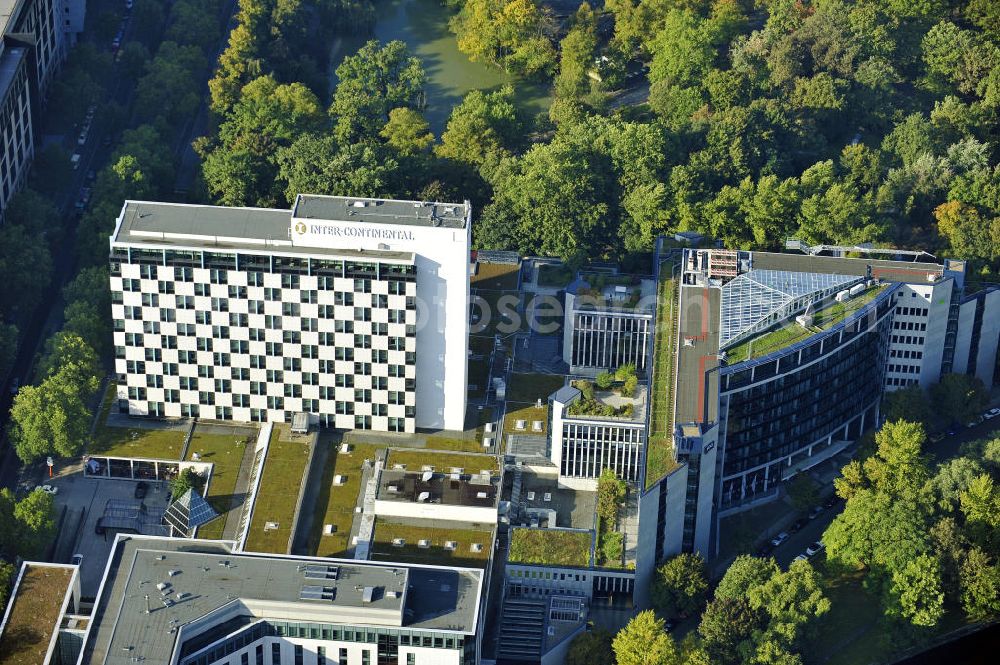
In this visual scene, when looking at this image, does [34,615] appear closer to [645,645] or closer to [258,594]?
[258,594]

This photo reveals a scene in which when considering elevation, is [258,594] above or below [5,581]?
above

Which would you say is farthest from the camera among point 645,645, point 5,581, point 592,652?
point 592,652

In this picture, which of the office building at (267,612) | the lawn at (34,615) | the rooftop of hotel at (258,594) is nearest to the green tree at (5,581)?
the lawn at (34,615)

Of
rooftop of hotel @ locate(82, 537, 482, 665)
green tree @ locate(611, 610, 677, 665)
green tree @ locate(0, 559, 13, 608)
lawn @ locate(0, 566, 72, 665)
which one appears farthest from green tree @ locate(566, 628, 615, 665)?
green tree @ locate(0, 559, 13, 608)

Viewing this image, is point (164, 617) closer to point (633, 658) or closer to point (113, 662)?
point (113, 662)

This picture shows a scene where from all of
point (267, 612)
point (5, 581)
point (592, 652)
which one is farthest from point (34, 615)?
point (592, 652)

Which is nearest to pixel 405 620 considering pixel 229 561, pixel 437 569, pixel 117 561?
pixel 437 569
